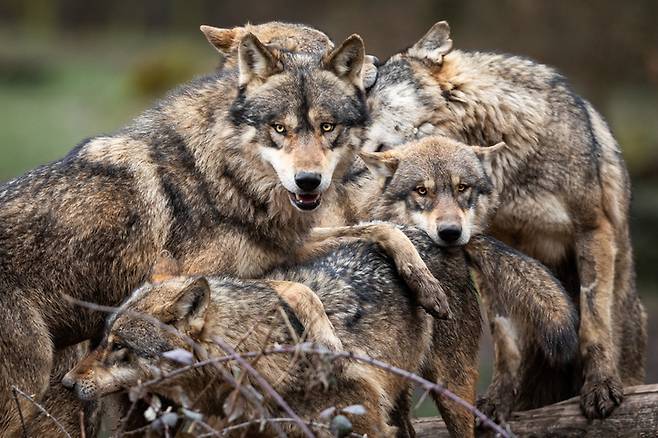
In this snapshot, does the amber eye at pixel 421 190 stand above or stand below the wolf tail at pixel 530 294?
above

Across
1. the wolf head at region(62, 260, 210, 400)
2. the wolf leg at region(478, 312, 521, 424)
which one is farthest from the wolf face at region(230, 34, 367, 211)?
the wolf leg at region(478, 312, 521, 424)

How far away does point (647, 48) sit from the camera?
1698 centimetres

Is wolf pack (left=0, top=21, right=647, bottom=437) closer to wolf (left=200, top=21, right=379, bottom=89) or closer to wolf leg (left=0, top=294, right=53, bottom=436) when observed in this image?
wolf leg (left=0, top=294, right=53, bottom=436)

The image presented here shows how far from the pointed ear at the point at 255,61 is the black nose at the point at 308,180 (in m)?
0.71

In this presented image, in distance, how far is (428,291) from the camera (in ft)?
21.6

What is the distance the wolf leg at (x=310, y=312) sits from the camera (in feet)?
20.0

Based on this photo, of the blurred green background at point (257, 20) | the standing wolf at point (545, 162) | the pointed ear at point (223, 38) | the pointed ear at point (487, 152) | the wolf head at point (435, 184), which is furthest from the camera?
the blurred green background at point (257, 20)

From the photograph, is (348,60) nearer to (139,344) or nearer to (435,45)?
(435,45)

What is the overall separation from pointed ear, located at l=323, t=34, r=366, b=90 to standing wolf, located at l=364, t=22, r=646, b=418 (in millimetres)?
1256

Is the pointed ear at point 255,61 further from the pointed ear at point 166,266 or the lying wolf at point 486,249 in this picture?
the lying wolf at point 486,249

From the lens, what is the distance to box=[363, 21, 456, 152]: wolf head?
8.15 meters

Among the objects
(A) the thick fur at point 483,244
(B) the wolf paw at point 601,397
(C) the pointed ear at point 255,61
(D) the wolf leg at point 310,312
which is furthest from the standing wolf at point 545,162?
(D) the wolf leg at point 310,312

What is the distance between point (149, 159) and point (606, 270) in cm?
297

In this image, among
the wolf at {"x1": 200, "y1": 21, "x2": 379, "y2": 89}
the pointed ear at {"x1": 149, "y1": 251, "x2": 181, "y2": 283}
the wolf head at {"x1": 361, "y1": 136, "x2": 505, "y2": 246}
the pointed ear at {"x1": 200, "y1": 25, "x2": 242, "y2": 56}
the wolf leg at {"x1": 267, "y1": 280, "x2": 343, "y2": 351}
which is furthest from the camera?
the pointed ear at {"x1": 200, "y1": 25, "x2": 242, "y2": 56}
